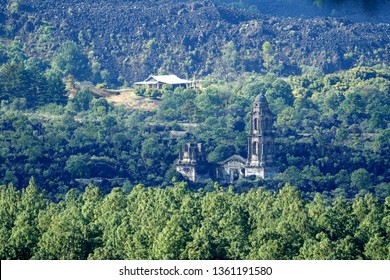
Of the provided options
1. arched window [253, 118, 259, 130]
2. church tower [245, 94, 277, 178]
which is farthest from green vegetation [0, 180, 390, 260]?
arched window [253, 118, 259, 130]

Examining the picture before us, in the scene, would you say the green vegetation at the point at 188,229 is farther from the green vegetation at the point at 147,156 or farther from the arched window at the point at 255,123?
the arched window at the point at 255,123

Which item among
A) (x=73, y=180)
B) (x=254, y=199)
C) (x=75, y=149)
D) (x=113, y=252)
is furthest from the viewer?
(x=75, y=149)

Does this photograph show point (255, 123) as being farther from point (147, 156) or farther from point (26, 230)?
point (26, 230)

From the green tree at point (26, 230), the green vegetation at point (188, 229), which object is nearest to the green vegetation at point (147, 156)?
the green tree at point (26, 230)

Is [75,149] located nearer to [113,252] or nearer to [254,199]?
[254,199]

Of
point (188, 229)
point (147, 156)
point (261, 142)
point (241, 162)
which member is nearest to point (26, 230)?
point (188, 229)

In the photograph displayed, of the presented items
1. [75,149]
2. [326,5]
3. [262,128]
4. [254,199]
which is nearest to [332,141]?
[262,128]

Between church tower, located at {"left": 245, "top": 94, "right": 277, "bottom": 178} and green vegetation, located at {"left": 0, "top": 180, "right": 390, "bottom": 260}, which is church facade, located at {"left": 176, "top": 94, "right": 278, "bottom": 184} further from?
green vegetation, located at {"left": 0, "top": 180, "right": 390, "bottom": 260}
